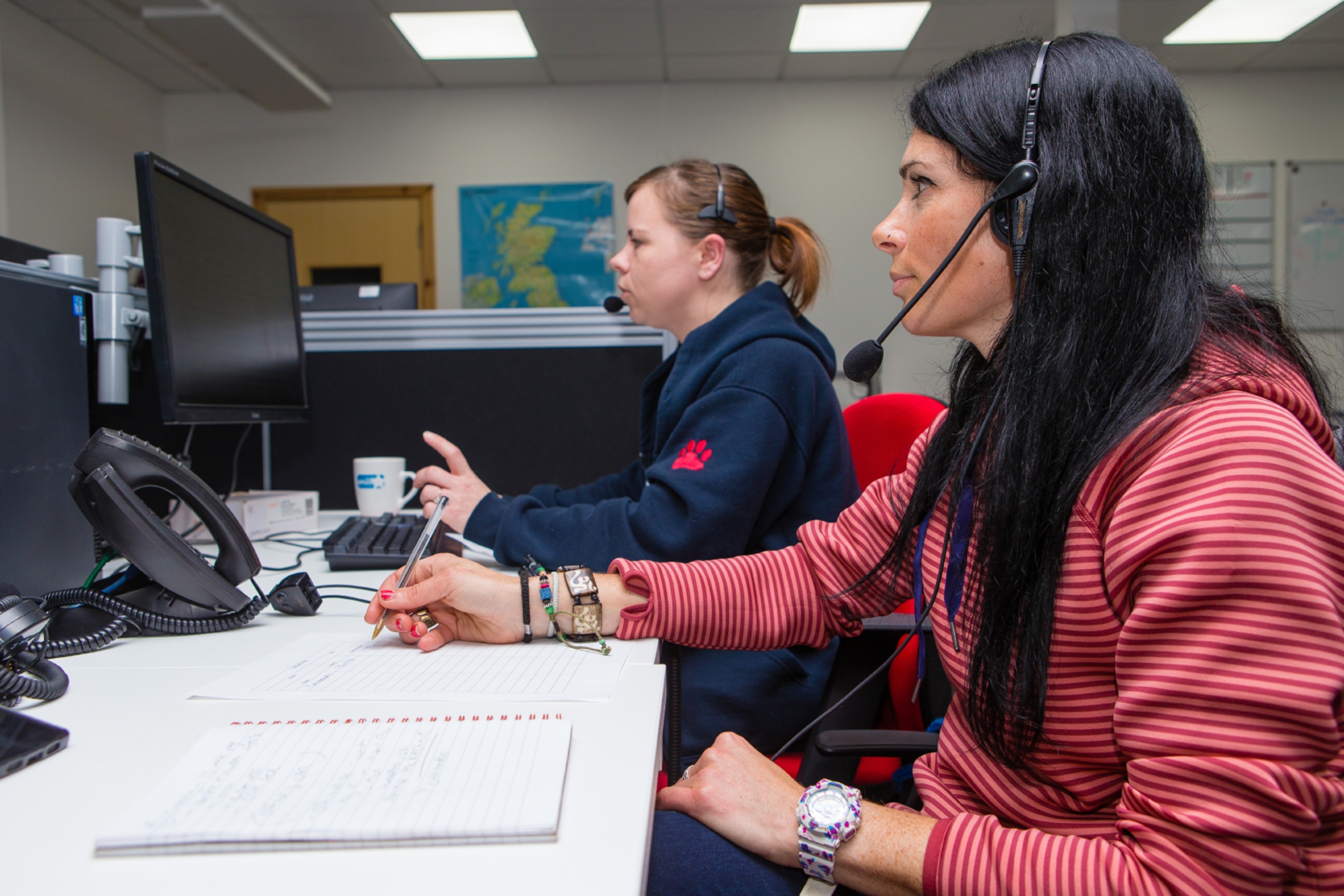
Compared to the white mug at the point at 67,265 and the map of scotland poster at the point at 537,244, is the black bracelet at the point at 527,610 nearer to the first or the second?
the white mug at the point at 67,265

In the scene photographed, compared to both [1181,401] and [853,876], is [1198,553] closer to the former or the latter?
[1181,401]

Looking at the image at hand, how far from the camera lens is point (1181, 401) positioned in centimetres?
51

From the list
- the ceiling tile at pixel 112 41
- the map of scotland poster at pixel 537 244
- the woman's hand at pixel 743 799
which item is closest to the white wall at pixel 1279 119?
the map of scotland poster at pixel 537 244

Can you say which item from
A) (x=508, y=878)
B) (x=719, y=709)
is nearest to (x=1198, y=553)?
(x=508, y=878)

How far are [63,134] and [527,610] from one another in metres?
4.12

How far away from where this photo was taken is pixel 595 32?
143 inches

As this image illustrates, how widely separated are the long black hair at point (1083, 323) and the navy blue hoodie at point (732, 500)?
0.41m

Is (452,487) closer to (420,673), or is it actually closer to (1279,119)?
(420,673)

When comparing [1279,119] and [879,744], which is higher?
[1279,119]

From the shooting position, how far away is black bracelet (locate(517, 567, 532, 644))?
760 mm

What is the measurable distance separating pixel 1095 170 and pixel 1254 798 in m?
0.41

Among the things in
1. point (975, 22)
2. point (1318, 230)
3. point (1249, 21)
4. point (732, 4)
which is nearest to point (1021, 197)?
point (732, 4)

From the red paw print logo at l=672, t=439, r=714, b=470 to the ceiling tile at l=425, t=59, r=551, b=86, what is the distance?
138 inches

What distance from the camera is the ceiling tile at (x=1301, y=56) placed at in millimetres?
3818
